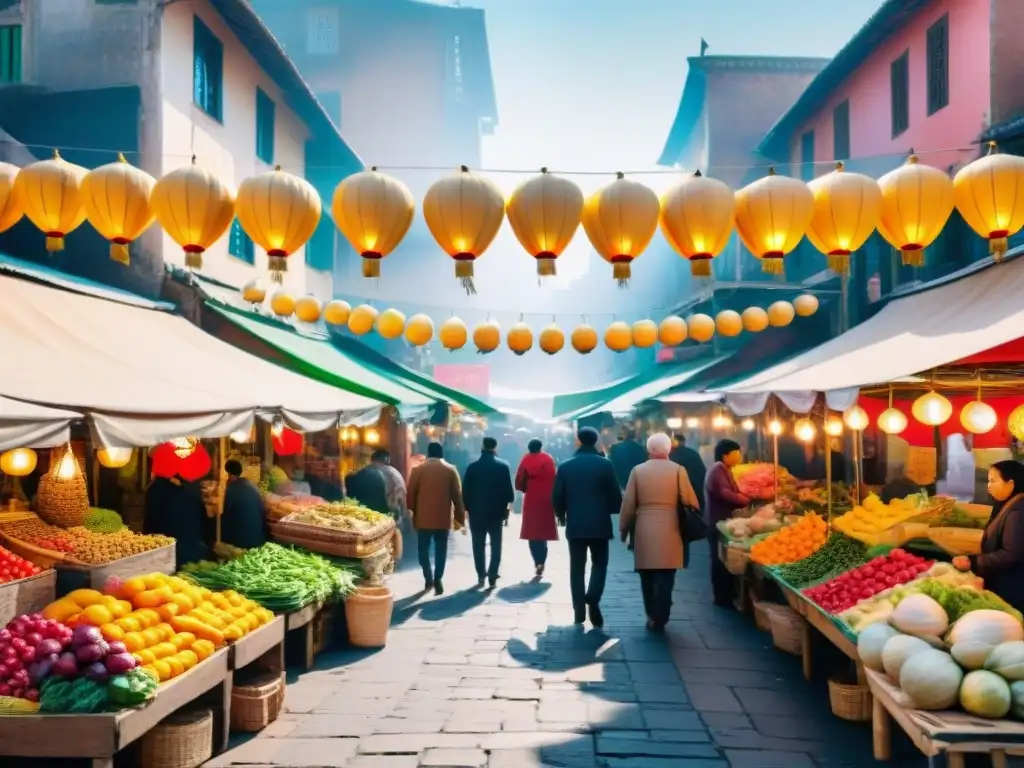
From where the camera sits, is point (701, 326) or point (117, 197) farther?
point (701, 326)

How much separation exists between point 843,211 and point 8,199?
6662 millimetres

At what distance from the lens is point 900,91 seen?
52.6 feet

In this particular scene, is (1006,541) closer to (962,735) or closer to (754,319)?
(962,735)

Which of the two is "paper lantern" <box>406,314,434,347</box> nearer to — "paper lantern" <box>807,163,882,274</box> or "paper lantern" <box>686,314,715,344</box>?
"paper lantern" <box>686,314,715,344</box>

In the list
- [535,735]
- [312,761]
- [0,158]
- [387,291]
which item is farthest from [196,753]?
[387,291]

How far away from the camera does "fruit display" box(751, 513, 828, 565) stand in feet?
30.9

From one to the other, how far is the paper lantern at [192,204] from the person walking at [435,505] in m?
5.30

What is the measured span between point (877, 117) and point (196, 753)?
16199 millimetres

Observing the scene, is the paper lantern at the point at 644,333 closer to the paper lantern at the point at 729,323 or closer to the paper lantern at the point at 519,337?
the paper lantern at the point at 729,323

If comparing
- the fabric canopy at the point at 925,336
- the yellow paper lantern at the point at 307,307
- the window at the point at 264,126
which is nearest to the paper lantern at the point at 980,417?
the fabric canopy at the point at 925,336

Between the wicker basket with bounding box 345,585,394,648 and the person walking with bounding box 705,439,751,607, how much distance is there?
4427mm

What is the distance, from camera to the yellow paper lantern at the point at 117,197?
6.94 metres

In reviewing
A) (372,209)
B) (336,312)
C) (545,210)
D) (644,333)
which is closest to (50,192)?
(372,209)

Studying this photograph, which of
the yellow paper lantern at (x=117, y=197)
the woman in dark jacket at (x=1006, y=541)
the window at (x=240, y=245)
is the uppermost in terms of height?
the window at (x=240, y=245)
